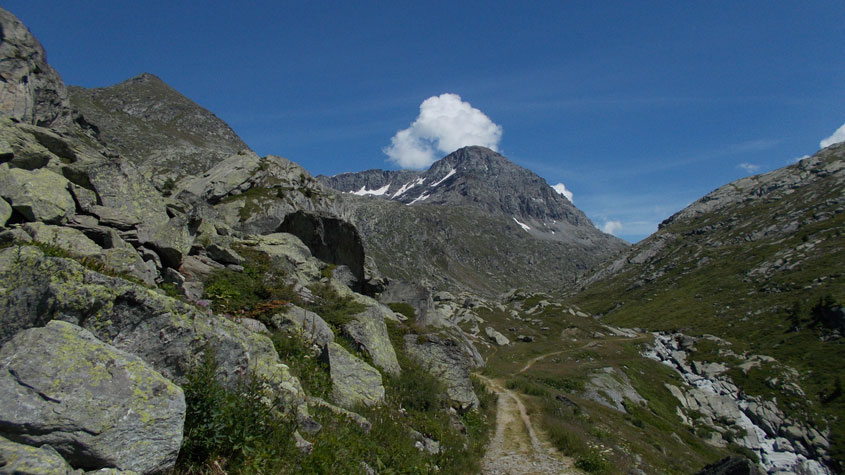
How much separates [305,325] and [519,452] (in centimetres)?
1155

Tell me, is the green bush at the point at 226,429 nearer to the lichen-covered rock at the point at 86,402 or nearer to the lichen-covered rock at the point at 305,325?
the lichen-covered rock at the point at 86,402

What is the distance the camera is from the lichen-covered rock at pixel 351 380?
40.0ft

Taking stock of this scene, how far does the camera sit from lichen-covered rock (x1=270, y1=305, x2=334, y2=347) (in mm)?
14180

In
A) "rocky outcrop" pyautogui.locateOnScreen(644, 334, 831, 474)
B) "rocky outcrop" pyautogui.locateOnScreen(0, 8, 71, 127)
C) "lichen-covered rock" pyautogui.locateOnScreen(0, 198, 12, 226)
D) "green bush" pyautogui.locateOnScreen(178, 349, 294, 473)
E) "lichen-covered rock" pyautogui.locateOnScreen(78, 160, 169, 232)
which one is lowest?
"rocky outcrop" pyautogui.locateOnScreen(644, 334, 831, 474)

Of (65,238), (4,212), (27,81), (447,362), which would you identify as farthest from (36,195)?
(27,81)

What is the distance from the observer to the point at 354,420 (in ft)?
35.4

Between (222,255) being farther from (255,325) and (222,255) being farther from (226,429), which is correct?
(226,429)

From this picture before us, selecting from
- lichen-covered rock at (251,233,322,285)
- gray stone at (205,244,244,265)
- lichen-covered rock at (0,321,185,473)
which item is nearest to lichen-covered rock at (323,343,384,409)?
lichen-covered rock at (0,321,185,473)

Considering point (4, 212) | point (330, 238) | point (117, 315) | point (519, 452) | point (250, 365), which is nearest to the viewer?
point (117, 315)

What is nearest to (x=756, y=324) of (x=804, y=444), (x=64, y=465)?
(x=804, y=444)

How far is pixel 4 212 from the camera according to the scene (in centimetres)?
1016

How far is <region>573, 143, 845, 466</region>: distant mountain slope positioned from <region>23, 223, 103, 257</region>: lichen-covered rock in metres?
71.4

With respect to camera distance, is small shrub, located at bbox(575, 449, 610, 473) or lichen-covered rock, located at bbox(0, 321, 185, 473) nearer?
lichen-covered rock, located at bbox(0, 321, 185, 473)

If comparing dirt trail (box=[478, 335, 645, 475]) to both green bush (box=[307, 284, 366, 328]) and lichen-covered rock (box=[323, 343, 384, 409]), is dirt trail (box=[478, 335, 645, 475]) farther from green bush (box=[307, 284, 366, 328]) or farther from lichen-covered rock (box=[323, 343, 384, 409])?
green bush (box=[307, 284, 366, 328])
